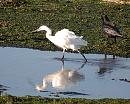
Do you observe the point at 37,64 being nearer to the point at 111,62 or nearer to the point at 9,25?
the point at 111,62

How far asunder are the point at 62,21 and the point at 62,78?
455 inches

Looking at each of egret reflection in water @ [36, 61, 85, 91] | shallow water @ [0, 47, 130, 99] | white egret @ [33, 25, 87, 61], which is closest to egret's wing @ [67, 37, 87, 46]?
white egret @ [33, 25, 87, 61]

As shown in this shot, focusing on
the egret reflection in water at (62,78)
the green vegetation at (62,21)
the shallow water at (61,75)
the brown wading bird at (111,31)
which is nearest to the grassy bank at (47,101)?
the shallow water at (61,75)

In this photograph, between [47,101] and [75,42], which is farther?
[75,42]

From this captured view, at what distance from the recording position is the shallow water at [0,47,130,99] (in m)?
16.3

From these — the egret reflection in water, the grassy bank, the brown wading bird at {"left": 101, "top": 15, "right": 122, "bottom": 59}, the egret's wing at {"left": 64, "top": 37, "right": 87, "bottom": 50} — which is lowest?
the grassy bank

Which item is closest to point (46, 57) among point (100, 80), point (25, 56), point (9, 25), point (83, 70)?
point (25, 56)

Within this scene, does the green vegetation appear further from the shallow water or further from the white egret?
the white egret

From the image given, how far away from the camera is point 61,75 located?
18406mm

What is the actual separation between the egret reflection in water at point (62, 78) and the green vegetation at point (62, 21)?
12.7 ft

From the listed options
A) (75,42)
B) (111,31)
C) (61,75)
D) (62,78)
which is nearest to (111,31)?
(111,31)

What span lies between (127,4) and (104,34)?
38.1 feet

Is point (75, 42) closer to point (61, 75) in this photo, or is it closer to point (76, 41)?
point (76, 41)

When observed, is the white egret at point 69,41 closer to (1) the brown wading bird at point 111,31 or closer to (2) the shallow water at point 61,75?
(2) the shallow water at point 61,75
